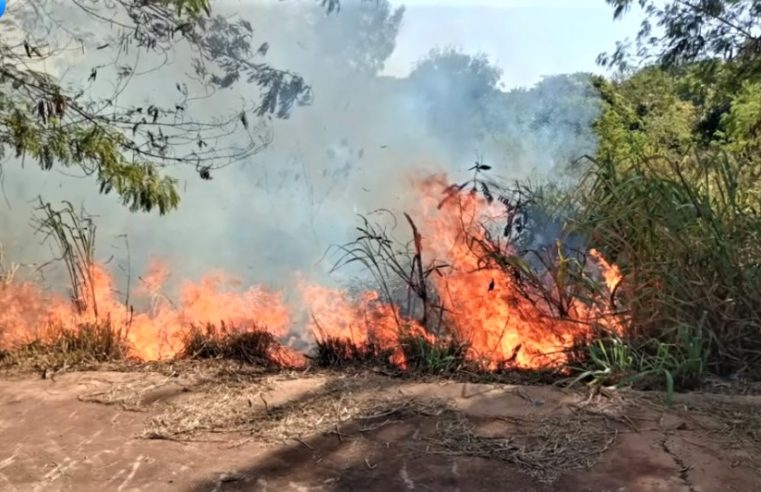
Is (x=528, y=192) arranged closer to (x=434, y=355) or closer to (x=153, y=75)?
(x=434, y=355)

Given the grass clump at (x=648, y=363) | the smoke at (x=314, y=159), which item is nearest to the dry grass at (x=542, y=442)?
the grass clump at (x=648, y=363)

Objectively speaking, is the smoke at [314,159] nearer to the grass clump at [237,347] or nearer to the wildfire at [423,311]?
the wildfire at [423,311]

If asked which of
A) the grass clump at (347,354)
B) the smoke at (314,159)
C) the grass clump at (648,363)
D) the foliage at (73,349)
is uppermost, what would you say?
the smoke at (314,159)

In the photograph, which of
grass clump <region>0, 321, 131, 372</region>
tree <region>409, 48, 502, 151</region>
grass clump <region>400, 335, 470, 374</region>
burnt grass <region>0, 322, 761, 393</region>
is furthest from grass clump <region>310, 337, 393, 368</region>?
tree <region>409, 48, 502, 151</region>

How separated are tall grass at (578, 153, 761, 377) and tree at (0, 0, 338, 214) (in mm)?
2903

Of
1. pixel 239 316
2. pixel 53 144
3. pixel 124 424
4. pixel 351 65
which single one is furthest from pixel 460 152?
pixel 124 424

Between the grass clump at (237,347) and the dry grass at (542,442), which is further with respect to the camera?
the grass clump at (237,347)

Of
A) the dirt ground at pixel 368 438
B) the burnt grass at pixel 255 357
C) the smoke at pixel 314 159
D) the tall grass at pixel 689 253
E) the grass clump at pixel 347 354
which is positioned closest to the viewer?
the dirt ground at pixel 368 438

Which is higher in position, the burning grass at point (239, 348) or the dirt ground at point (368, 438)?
the burning grass at point (239, 348)

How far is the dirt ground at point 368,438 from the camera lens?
2693 millimetres

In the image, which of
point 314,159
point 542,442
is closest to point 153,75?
point 314,159

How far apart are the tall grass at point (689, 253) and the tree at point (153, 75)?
2.90m

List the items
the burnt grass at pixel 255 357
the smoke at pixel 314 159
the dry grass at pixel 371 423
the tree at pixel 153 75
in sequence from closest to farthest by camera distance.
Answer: the dry grass at pixel 371 423 < the burnt grass at pixel 255 357 < the tree at pixel 153 75 < the smoke at pixel 314 159

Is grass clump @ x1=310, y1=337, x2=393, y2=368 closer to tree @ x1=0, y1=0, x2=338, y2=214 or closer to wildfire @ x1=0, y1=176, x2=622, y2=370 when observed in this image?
wildfire @ x1=0, y1=176, x2=622, y2=370
